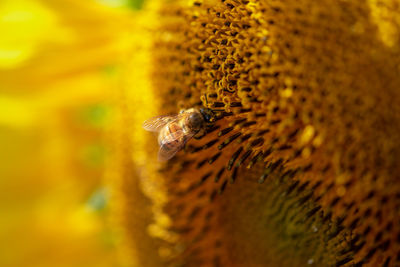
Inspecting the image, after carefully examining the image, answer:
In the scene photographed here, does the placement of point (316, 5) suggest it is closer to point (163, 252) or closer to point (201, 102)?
point (201, 102)

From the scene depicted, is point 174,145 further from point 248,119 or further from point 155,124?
point 248,119

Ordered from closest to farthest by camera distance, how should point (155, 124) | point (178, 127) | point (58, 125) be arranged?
point (178, 127) < point (155, 124) < point (58, 125)

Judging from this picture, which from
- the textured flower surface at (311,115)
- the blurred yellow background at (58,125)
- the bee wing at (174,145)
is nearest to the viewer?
the textured flower surface at (311,115)

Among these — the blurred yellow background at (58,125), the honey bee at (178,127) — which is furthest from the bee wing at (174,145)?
the blurred yellow background at (58,125)

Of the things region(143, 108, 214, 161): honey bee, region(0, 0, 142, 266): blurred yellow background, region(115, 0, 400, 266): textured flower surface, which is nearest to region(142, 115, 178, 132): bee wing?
region(143, 108, 214, 161): honey bee

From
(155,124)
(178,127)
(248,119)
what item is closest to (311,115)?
(248,119)

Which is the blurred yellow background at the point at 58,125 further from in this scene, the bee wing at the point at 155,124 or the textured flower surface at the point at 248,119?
the bee wing at the point at 155,124

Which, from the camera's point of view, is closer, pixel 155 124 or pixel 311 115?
pixel 311 115

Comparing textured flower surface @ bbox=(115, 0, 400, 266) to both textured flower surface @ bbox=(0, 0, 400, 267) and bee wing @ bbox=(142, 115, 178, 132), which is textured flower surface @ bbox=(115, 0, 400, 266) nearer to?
textured flower surface @ bbox=(0, 0, 400, 267)
